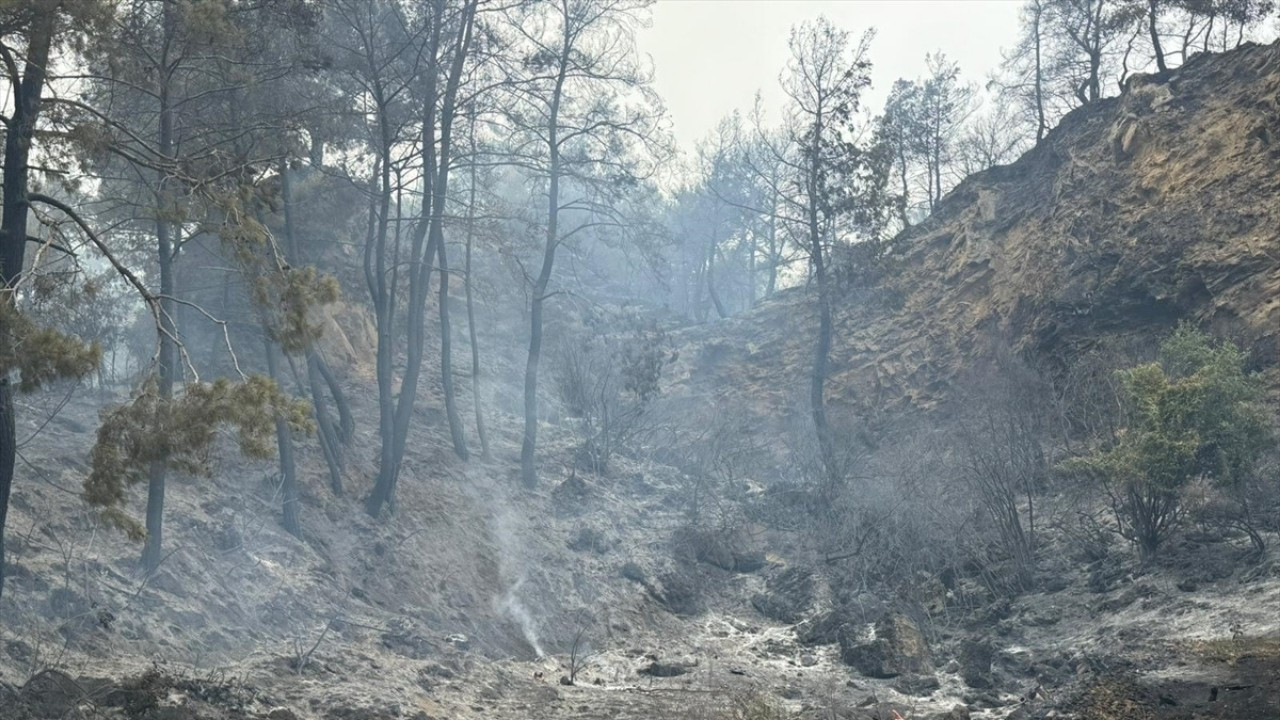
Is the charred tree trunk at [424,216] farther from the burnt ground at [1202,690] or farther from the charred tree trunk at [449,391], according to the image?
the burnt ground at [1202,690]

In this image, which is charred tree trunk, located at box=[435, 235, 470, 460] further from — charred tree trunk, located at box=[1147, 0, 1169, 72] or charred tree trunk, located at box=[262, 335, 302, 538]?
charred tree trunk, located at box=[1147, 0, 1169, 72]

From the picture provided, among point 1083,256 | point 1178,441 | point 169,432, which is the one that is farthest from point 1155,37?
point 169,432

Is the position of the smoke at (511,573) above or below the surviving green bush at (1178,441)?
below

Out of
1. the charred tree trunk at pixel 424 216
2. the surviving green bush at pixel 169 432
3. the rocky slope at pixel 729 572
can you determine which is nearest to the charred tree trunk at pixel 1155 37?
the rocky slope at pixel 729 572

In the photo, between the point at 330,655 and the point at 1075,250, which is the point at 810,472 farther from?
the point at 330,655

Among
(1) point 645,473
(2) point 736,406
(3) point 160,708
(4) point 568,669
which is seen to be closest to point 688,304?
(2) point 736,406

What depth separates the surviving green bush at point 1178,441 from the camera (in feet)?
51.6

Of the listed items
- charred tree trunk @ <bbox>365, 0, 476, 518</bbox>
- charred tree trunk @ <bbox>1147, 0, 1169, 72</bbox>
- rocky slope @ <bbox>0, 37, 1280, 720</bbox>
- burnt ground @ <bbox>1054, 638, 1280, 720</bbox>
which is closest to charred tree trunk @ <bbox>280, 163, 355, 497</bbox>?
rocky slope @ <bbox>0, 37, 1280, 720</bbox>

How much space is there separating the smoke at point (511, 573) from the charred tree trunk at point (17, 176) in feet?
30.5

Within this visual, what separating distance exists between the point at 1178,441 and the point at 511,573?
447 inches

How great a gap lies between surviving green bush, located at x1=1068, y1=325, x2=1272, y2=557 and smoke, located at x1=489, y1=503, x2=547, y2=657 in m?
9.25

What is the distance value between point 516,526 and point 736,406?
1230 cm

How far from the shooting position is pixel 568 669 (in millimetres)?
16547

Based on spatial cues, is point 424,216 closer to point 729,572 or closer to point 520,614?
point 520,614
